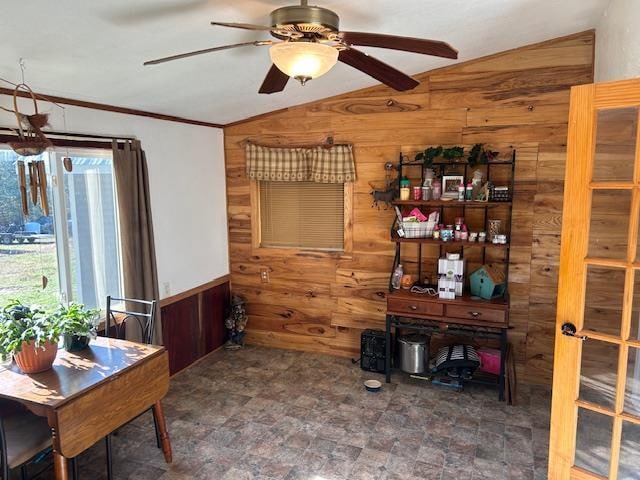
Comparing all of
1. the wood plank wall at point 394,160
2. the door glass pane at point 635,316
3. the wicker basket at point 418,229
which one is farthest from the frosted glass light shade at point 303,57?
the wood plank wall at point 394,160

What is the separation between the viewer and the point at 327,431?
3.12 m

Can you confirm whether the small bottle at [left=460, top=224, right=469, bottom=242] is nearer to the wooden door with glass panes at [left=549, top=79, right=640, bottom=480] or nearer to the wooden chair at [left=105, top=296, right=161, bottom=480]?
the wooden door with glass panes at [left=549, top=79, right=640, bottom=480]

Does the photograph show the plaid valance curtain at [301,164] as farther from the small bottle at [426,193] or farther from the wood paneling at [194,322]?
the wood paneling at [194,322]

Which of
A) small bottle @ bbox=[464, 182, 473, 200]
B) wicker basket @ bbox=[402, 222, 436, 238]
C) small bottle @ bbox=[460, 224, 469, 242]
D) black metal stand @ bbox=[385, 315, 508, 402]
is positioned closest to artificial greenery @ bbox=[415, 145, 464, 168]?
small bottle @ bbox=[464, 182, 473, 200]

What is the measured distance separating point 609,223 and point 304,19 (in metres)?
1.49

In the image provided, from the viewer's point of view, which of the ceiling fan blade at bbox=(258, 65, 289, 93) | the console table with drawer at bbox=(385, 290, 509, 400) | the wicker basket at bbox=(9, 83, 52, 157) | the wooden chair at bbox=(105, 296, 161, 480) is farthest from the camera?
the console table with drawer at bbox=(385, 290, 509, 400)

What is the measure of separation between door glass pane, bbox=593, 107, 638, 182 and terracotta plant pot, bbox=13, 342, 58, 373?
105 inches

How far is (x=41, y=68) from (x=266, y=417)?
8.32 ft

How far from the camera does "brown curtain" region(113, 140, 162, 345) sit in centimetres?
324

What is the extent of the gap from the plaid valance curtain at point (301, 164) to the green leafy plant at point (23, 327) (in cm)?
233

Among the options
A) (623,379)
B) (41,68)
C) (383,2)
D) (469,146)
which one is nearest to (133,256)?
(41,68)

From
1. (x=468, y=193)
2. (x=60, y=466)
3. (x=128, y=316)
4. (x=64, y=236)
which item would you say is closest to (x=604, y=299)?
(x=468, y=193)

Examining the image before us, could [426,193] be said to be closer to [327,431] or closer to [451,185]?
[451,185]

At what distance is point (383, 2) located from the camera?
2.21 m
